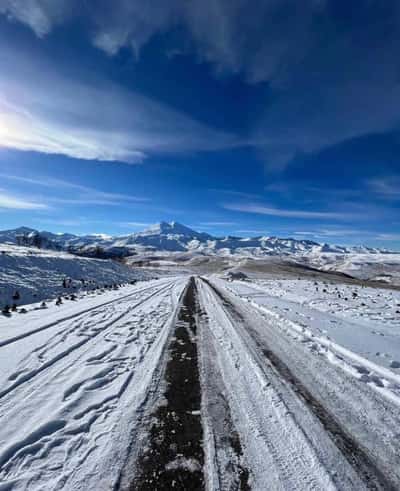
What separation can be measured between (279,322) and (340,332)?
1.82m

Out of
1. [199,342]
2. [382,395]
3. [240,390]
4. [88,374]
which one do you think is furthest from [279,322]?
[88,374]

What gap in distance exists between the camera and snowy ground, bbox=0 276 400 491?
7.45 ft

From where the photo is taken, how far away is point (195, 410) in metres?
3.24

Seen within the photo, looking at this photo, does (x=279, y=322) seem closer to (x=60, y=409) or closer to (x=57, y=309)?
(x=60, y=409)

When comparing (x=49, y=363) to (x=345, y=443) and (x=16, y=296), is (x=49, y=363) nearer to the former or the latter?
(x=345, y=443)

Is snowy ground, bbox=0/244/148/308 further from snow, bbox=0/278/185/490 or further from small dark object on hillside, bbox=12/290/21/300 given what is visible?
snow, bbox=0/278/185/490

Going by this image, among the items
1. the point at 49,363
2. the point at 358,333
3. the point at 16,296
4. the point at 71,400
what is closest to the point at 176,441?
the point at 71,400

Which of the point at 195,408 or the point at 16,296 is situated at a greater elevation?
the point at 195,408

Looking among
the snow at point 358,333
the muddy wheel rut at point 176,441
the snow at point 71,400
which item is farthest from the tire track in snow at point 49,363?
the snow at point 358,333

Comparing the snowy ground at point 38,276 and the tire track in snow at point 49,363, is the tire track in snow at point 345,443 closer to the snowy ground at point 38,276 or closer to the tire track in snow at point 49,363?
the tire track in snow at point 49,363

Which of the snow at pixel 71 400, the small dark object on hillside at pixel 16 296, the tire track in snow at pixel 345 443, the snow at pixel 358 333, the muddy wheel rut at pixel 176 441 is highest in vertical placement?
the snow at pixel 358 333

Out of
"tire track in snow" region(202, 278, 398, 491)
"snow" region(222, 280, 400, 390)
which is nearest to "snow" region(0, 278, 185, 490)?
"tire track in snow" region(202, 278, 398, 491)

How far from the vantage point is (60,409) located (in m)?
3.13

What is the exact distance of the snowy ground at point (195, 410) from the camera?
2271 mm
